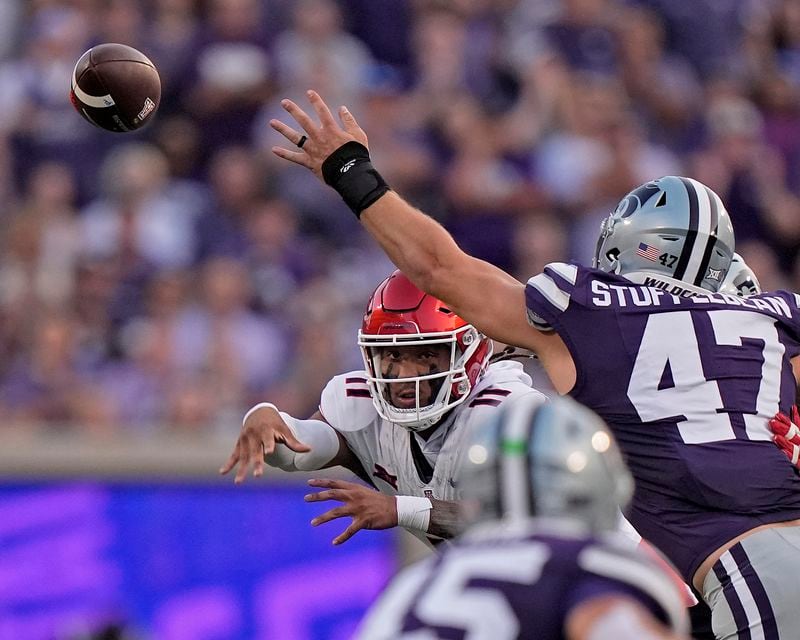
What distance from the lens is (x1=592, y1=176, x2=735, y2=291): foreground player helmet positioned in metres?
4.89

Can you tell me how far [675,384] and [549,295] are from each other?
453 mm

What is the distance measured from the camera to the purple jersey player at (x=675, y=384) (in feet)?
15.1

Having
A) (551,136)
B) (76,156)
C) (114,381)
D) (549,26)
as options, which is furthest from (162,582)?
(549,26)

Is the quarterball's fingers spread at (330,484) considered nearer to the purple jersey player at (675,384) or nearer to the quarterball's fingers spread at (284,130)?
the purple jersey player at (675,384)

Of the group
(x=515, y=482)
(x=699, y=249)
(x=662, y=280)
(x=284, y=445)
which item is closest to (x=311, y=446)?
(x=284, y=445)

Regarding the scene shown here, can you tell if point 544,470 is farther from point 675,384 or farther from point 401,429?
point 401,429

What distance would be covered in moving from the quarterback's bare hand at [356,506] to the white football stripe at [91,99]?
6.40ft

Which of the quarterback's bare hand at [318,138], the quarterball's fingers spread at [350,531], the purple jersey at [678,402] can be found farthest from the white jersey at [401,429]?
the quarterback's bare hand at [318,138]

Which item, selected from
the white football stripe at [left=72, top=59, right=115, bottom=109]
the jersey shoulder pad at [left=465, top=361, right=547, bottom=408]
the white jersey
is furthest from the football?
the jersey shoulder pad at [left=465, top=361, right=547, bottom=408]

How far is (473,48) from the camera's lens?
1149 centimetres

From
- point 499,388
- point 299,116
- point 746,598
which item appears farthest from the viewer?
point 499,388

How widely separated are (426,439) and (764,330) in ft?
4.16

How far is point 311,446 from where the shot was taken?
A: 5352mm

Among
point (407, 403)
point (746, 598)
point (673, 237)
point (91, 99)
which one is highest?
point (91, 99)
